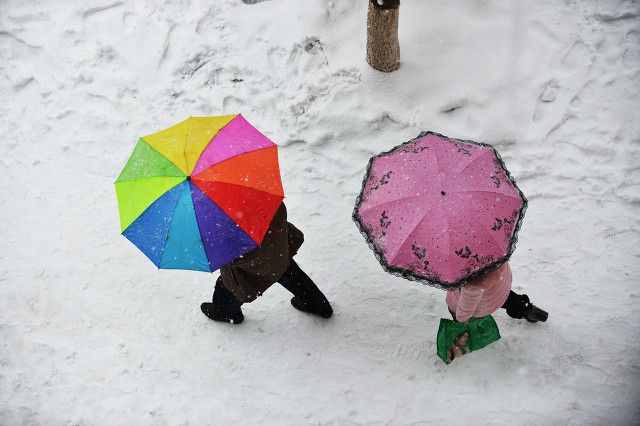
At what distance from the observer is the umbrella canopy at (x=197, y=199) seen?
100.0 inches

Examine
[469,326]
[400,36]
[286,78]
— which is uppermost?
[400,36]

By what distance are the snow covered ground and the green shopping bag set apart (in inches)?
14.2

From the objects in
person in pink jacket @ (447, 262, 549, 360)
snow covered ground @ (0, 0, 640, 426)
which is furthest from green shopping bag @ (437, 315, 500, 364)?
snow covered ground @ (0, 0, 640, 426)

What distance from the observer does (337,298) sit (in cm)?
398

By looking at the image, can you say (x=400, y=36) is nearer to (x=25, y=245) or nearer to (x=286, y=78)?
(x=286, y=78)

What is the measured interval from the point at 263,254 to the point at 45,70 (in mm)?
3828

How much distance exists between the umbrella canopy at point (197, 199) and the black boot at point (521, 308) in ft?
5.45

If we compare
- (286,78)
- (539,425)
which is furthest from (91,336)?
(539,425)

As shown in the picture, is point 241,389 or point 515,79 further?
point 515,79

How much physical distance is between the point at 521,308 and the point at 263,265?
169 centimetres

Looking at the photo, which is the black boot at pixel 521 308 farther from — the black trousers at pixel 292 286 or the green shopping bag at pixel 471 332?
the black trousers at pixel 292 286

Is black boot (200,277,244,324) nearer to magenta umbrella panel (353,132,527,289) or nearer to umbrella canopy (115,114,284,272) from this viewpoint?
umbrella canopy (115,114,284,272)

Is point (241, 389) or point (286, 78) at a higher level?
point (286, 78)

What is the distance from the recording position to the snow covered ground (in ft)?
11.8
